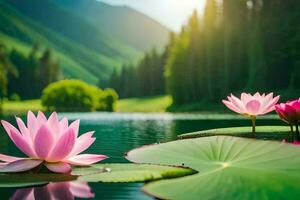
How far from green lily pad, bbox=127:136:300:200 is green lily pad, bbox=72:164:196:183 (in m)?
0.08

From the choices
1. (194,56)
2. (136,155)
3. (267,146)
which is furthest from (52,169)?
(194,56)

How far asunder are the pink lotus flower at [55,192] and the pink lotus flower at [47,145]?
154 millimetres

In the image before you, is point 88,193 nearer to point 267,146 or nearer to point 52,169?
point 52,169

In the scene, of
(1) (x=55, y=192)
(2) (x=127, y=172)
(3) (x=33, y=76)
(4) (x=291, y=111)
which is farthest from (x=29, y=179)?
(3) (x=33, y=76)

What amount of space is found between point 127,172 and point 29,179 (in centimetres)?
70

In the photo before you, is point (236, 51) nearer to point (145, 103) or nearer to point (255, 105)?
point (145, 103)

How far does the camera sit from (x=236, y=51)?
69.3 m

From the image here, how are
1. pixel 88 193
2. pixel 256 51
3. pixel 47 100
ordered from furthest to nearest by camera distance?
pixel 47 100
pixel 256 51
pixel 88 193

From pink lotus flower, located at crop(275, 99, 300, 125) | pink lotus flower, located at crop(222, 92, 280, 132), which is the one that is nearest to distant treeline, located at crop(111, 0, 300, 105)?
pink lotus flower, located at crop(222, 92, 280, 132)

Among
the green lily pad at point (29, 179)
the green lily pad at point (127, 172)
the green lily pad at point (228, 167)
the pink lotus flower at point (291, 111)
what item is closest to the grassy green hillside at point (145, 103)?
the pink lotus flower at point (291, 111)

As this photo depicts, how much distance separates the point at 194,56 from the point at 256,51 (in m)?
15.6

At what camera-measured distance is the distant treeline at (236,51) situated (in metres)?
62.0

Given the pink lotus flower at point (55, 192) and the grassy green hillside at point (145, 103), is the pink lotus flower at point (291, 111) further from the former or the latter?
the grassy green hillside at point (145, 103)

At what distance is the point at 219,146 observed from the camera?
4.06 metres
